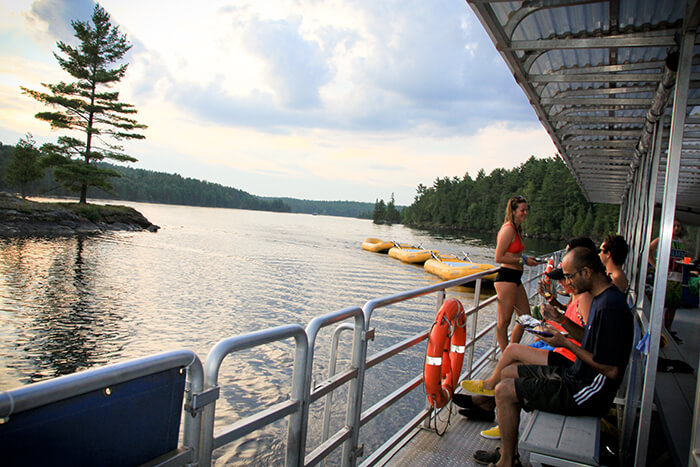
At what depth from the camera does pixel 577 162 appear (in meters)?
8.12

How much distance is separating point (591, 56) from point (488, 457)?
123 inches

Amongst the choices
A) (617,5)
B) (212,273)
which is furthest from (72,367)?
(212,273)

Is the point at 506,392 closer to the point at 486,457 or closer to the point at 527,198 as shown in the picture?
the point at 486,457

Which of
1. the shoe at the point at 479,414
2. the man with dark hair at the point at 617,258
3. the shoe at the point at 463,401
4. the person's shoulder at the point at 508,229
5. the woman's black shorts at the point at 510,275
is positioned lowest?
the shoe at the point at 479,414

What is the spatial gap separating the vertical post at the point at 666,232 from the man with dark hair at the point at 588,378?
0.24 m

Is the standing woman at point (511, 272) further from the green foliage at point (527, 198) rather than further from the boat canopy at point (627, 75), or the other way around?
the green foliage at point (527, 198)

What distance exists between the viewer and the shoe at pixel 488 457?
2.81m

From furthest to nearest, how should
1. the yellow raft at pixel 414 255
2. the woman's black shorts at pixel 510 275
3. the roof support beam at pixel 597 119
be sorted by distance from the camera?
1. the yellow raft at pixel 414 255
2. the roof support beam at pixel 597 119
3. the woman's black shorts at pixel 510 275

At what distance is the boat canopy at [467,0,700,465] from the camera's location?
87.4 inches

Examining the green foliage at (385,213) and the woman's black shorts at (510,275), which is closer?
the woman's black shorts at (510,275)

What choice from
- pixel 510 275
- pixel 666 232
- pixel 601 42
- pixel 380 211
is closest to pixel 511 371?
pixel 666 232

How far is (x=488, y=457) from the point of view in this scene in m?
2.83

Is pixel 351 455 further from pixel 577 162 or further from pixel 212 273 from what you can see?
pixel 212 273

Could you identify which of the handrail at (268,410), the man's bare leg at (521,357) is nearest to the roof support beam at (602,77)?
the man's bare leg at (521,357)
